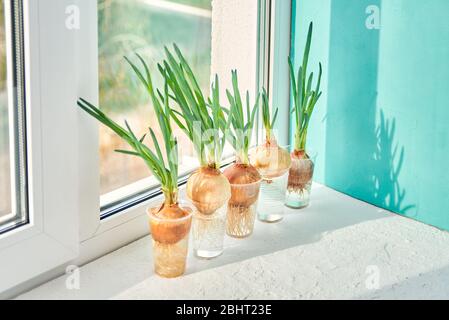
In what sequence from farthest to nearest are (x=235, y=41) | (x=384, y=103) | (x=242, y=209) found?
(x=235, y=41), (x=384, y=103), (x=242, y=209)

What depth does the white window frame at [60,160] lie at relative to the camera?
28.4 inches

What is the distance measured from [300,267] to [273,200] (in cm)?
21

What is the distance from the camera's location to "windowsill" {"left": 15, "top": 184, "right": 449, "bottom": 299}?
788 millimetres

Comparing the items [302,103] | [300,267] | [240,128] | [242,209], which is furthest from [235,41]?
[300,267]

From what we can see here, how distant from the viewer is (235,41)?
1233mm

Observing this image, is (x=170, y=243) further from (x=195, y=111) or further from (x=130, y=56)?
(x=130, y=56)

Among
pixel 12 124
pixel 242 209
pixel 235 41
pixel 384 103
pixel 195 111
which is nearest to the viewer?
pixel 12 124

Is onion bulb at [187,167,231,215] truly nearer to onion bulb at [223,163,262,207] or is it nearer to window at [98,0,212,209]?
onion bulb at [223,163,262,207]

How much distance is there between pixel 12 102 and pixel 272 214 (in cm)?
53

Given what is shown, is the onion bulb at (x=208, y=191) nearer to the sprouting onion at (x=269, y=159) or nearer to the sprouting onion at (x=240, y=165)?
the sprouting onion at (x=240, y=165)

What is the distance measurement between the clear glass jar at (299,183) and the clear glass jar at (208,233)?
0.26 metres

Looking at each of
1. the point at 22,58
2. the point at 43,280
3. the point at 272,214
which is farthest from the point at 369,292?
the point at 22,58

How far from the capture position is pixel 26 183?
0.75m

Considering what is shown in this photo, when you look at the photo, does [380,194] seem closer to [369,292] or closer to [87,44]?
[369,292]
